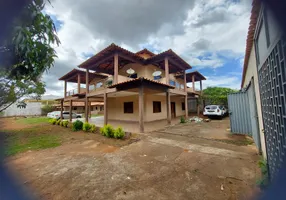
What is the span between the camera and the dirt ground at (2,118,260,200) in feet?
7.52

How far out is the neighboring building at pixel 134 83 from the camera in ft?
30.9

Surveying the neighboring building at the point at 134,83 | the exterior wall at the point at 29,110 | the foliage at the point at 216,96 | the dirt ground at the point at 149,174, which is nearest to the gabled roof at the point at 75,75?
the neighboring building at the point at 134,83

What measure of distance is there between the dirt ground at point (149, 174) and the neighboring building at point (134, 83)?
384cm

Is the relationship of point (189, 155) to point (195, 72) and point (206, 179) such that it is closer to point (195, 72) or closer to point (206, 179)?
point (206, 179)

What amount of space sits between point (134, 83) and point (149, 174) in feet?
18.0

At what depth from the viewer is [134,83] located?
768 cm

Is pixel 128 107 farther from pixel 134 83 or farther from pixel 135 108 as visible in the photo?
pixel 134 83

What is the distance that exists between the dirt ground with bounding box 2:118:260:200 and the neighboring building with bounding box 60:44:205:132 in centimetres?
384

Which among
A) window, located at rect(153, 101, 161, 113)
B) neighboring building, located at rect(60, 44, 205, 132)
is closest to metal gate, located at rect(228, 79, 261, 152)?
neighboring building, located at rect(60, 44, 205, 132)

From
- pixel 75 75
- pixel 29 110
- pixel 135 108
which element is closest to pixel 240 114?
pixel 135 108

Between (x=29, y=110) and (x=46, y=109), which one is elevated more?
(x=46, y=109)

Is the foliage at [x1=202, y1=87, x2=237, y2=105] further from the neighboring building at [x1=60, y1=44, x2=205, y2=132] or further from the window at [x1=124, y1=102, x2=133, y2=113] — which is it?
the window at [x1=124, y1=102, x2=133, y2=113]

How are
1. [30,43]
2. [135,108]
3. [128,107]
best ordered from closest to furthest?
[30,43]
[135,108]
[128,107]

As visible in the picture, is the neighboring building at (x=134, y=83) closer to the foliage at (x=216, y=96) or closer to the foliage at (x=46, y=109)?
the foliage at (x=216, y=96)
